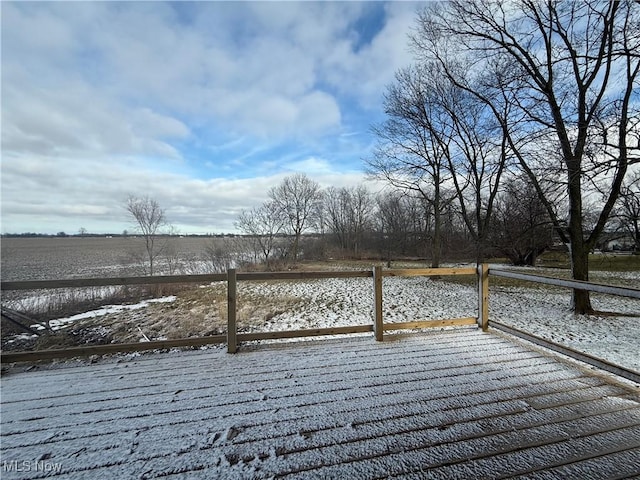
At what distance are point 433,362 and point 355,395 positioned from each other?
117cm

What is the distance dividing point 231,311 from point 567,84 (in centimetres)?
954

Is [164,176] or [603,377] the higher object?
[164,176]

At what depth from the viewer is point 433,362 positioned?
3.04m

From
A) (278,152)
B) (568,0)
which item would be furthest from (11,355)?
(278,152)

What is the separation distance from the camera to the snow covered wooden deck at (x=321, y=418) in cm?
163

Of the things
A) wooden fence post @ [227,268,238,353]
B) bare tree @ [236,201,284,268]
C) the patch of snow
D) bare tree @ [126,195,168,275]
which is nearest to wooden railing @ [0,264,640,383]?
wooden fence post @ [227,268,238,353]

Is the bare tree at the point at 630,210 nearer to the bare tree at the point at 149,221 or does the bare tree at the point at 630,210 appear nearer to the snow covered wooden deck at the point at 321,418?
the snow covered wooden deck at the point at 321,418

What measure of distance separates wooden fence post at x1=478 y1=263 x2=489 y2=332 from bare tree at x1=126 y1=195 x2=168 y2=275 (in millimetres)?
15252

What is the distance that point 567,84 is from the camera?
6.93m

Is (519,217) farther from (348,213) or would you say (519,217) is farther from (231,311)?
(348,213)

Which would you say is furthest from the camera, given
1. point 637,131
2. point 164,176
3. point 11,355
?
point 164,176

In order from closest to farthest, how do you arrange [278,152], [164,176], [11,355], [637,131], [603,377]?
[603,377], [11,355], [637,131], [278,152], [164,176]

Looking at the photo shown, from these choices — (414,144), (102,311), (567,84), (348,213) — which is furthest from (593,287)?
(348,213)

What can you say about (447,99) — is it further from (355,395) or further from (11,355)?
(11,355)
